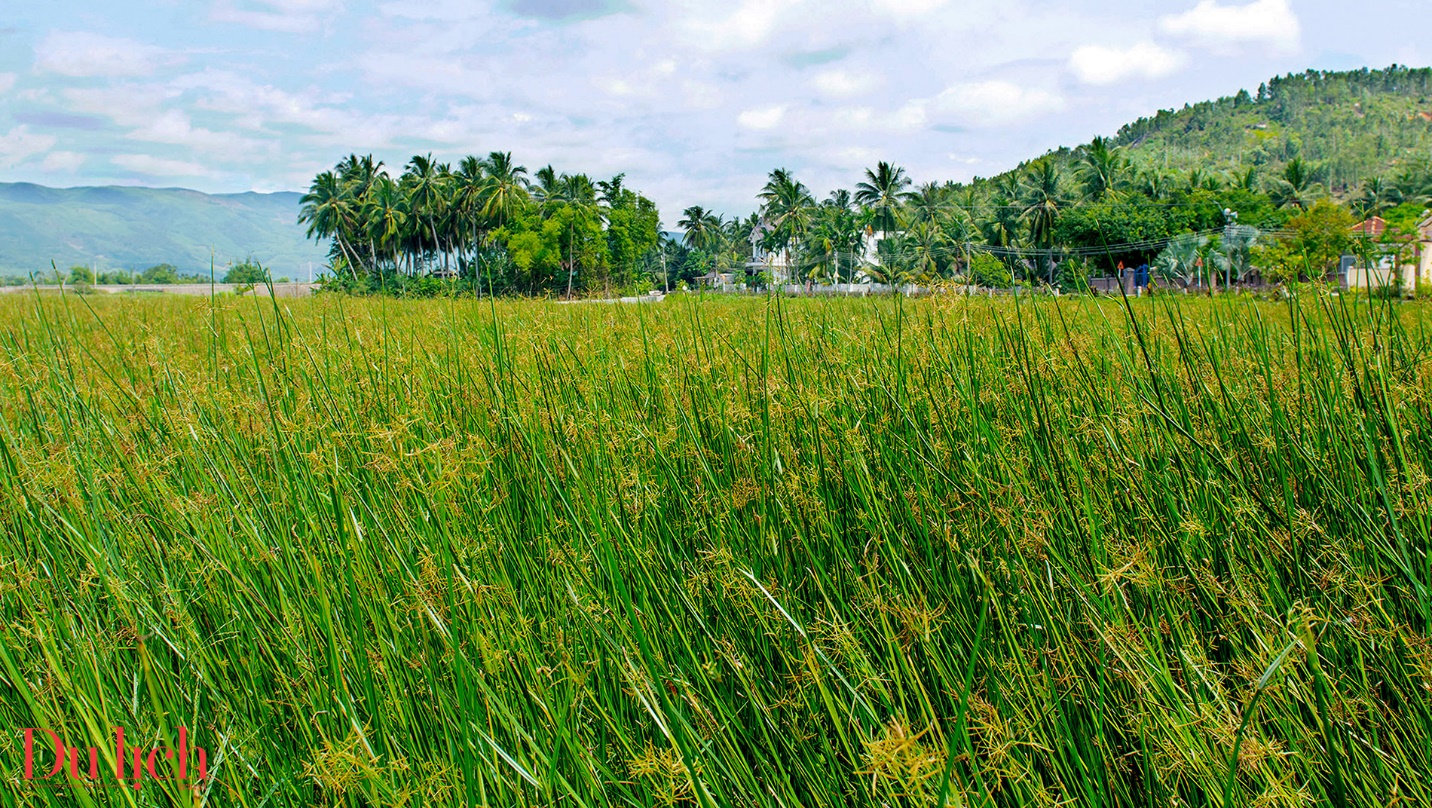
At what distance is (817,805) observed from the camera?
846 mm

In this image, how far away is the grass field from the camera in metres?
0.81

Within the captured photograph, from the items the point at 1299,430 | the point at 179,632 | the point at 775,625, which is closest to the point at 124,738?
the point at 179,632

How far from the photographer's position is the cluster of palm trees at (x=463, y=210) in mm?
42656

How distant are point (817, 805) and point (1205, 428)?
0.96m

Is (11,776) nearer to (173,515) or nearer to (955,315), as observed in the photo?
(173,515)

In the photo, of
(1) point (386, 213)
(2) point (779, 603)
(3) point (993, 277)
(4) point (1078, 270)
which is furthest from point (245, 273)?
(1) point (386, 213)

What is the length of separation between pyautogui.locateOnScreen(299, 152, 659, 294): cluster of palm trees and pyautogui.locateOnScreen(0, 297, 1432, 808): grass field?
130ft

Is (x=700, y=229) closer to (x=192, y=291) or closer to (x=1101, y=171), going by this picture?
(x=1101, y=171)

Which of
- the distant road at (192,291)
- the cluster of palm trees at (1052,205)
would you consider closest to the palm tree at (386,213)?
the cluster of palm trees at (1052,205)

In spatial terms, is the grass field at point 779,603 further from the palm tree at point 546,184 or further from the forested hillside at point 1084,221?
the palm tree at point 546,184

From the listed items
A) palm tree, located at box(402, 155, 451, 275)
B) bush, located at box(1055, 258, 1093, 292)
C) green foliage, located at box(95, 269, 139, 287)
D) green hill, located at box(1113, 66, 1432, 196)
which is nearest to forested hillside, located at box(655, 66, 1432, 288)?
bush, located at box(1055, 258, 1093, 292)

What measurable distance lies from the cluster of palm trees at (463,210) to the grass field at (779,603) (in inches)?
1563

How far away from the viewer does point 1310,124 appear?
13925cm

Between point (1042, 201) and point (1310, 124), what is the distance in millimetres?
136374
